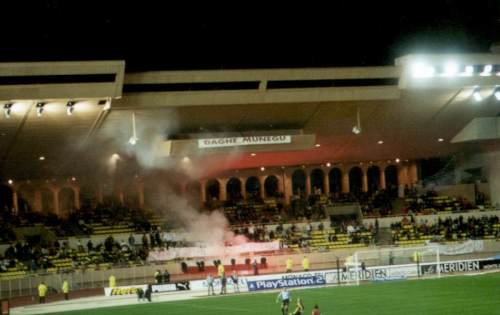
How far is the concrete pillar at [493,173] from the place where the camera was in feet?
198

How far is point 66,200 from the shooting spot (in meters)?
58.4

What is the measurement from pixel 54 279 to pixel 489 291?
2233 centimetres

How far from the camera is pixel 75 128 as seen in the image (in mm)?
44750

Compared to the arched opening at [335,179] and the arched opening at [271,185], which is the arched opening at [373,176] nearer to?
the arched opening at [335,179]

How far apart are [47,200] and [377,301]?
103ft

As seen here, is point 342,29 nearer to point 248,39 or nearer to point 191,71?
point 248,39

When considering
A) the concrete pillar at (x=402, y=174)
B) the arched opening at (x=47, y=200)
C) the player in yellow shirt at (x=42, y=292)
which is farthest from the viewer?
the concrete pillar at (x=402, y=174)

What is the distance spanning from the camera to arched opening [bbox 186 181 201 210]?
203ft

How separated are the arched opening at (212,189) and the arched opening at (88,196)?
948 cm

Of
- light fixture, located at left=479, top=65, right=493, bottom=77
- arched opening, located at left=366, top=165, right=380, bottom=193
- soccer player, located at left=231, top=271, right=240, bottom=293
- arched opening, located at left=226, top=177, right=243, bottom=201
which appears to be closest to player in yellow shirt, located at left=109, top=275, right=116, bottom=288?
soccer player, located at left=231, top=271, right=240, bottom=293

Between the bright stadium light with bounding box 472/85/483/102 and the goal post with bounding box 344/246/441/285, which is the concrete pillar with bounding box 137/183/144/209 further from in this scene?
the bright stadium light with bounding box 472/85/483/102

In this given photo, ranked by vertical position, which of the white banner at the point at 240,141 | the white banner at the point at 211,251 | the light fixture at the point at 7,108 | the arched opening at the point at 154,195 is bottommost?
the white banner at the point at 211,251

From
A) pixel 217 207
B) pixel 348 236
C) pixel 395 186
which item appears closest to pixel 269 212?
pixel 217 207

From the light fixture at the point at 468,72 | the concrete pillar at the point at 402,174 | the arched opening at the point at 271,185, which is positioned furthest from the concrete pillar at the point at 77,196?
the light fixture at the point at 468,72
